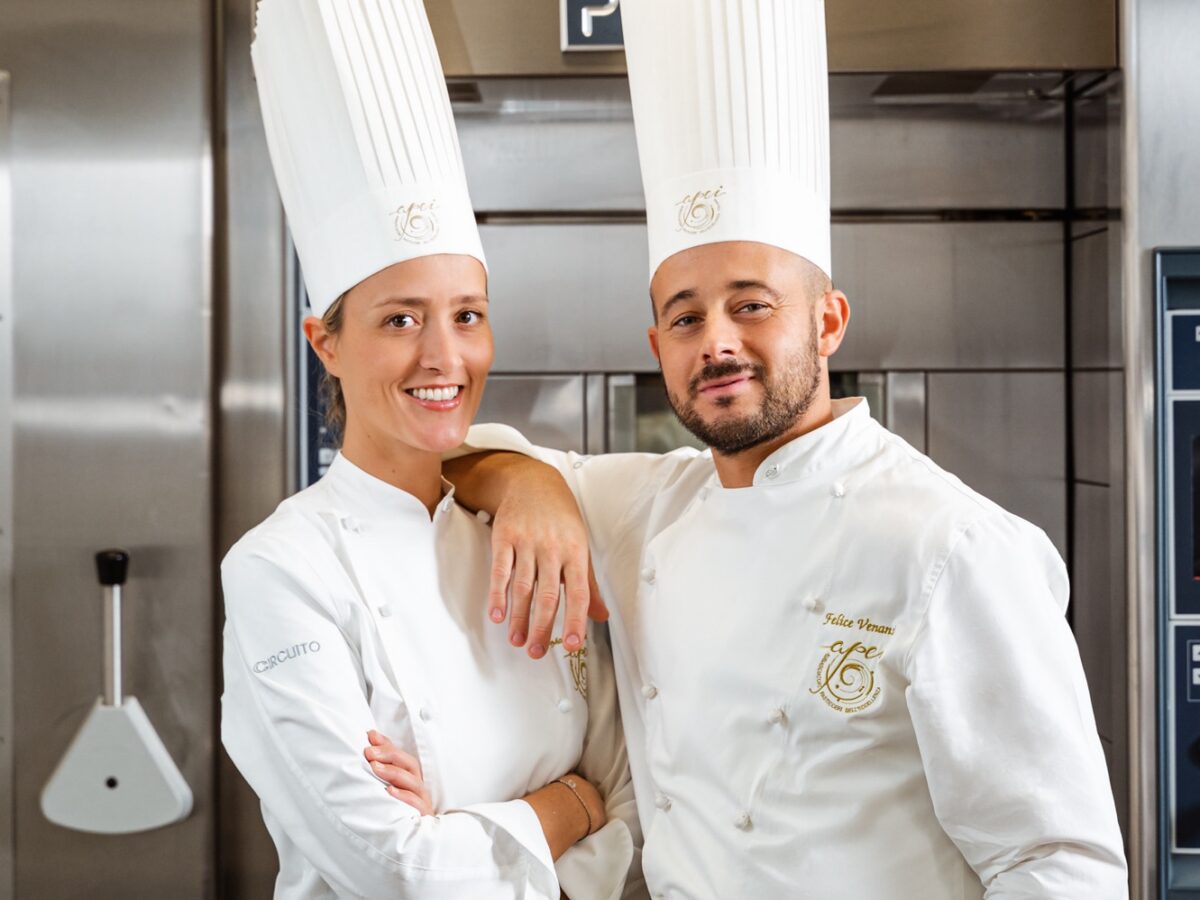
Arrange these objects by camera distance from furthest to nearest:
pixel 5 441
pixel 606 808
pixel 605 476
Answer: pixel 5 441 < pixel 605 476 < pixel 606 808

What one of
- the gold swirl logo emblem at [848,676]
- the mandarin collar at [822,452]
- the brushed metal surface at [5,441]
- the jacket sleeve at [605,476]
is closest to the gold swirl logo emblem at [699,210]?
the mandarin collar at [822,452]

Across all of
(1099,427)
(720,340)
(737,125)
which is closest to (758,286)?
(720,340)

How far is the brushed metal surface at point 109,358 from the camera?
2016 millimetres

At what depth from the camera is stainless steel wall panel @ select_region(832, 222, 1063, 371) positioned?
Answer: 2.22 metres

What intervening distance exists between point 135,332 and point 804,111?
1.27 meters

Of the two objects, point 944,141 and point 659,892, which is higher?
point 944,141

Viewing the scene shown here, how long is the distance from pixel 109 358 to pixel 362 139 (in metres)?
0.87

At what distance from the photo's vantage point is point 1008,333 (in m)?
2.22

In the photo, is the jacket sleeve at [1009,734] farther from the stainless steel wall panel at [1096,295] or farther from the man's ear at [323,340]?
the stainless steel wall panel at [1096,295]

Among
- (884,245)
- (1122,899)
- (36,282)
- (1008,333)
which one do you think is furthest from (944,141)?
(36,282)

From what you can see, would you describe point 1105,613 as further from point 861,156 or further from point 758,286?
→ point 758,286

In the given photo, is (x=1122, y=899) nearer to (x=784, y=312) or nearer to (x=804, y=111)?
(x=784, y=312)

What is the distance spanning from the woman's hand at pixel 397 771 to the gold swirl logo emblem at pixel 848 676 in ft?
1.52

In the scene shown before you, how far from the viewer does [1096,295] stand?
2.09 meters
